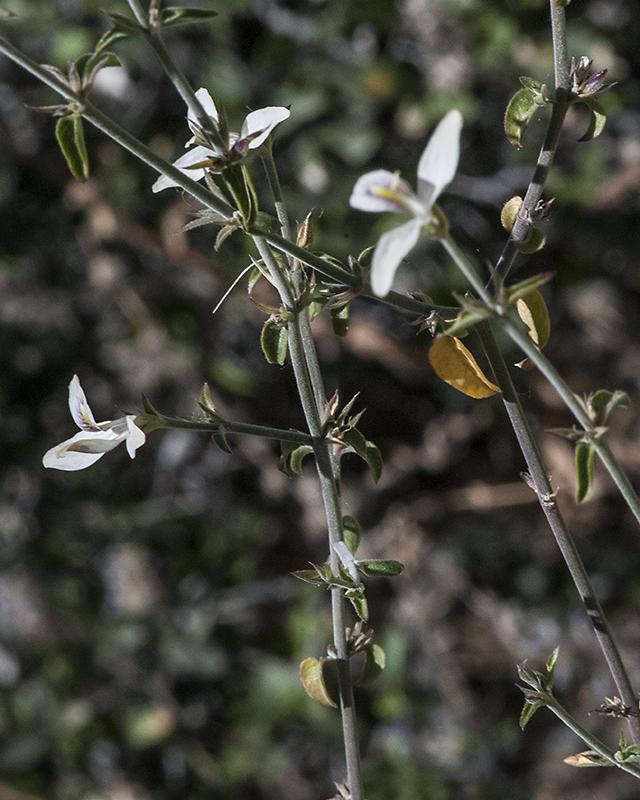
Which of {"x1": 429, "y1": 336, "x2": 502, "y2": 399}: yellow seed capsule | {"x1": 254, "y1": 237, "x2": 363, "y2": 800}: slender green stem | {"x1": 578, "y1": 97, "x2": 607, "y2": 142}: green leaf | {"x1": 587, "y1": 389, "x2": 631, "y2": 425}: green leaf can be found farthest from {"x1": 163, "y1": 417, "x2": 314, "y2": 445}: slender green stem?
{"x1": 578, "y1": 97, "x2": 607, "y2": 142}: green leaf

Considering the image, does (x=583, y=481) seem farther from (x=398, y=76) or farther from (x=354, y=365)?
(x=398, y=76)

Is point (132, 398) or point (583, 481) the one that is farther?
point (132, 398)

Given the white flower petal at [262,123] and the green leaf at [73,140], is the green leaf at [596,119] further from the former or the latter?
the green leaf at [73,140]

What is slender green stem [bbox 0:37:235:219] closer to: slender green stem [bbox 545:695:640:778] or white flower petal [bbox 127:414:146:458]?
white flower petal [bbox 127:414:146:458]

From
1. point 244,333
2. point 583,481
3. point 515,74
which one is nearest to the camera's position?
point 583,481

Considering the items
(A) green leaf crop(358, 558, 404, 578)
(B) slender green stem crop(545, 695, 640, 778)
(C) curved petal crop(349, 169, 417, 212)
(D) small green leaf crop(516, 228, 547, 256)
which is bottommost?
(B) slender green stem crop(545, 695, 640, 778)

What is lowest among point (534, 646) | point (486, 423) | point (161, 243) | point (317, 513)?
point (534, 646)

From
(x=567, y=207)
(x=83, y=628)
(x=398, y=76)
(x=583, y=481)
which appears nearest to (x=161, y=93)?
(x=398, y=76)

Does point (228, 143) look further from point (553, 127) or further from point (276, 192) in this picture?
point (553, 127)
